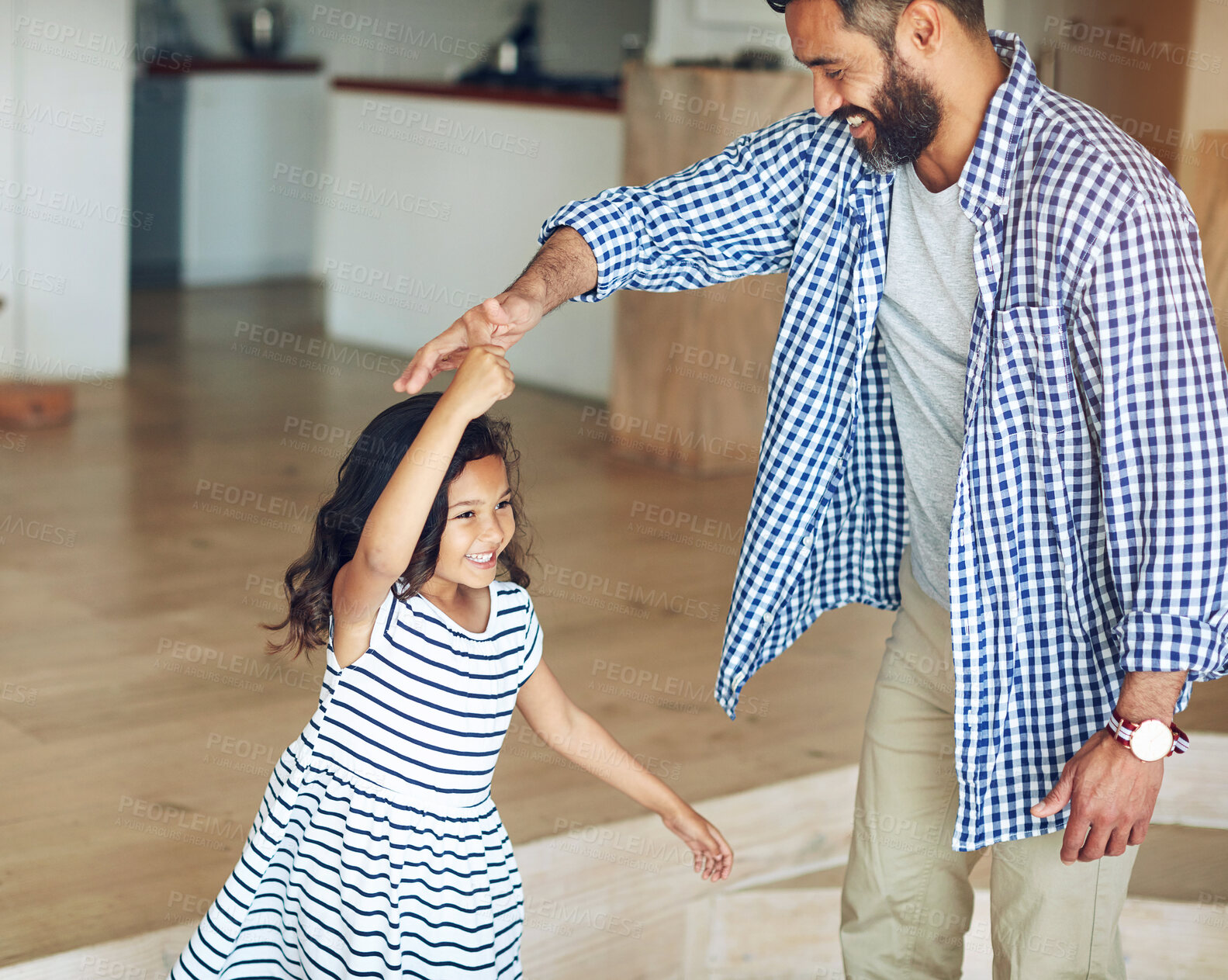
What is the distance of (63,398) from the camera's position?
15.2ft

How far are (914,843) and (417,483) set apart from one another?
29.2 inches

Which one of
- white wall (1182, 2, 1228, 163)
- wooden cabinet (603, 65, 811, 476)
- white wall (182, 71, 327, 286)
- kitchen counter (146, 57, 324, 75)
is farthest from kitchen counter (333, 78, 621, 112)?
white wall (1182, 2, 1228, 163)

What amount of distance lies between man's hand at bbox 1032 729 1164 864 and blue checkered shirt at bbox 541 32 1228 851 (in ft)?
0.28

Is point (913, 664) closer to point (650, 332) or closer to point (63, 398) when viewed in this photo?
point (650, 332)

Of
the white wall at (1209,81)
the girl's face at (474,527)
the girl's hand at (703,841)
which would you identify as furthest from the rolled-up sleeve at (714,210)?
the white wall at (1209,81)

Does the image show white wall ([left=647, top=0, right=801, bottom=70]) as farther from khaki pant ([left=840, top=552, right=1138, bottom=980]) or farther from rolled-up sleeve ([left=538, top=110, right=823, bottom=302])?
khaki pant ([left=840, top=552, right=1138, bottom=980])

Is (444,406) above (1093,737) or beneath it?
above

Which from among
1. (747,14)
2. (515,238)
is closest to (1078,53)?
(747,14)

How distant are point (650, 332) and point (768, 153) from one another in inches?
116

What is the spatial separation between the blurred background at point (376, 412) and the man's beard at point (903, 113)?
1.10m

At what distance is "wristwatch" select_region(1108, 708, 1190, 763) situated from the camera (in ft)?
4.19

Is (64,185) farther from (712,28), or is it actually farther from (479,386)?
(479,386)

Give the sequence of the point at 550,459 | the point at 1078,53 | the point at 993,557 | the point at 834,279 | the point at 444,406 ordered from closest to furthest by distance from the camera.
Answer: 1. the point at 444,406
2. the point at 993,557
3. the point at 834,279
4. the point at 550,459
5. the point at 1078,53

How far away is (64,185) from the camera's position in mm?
5086
